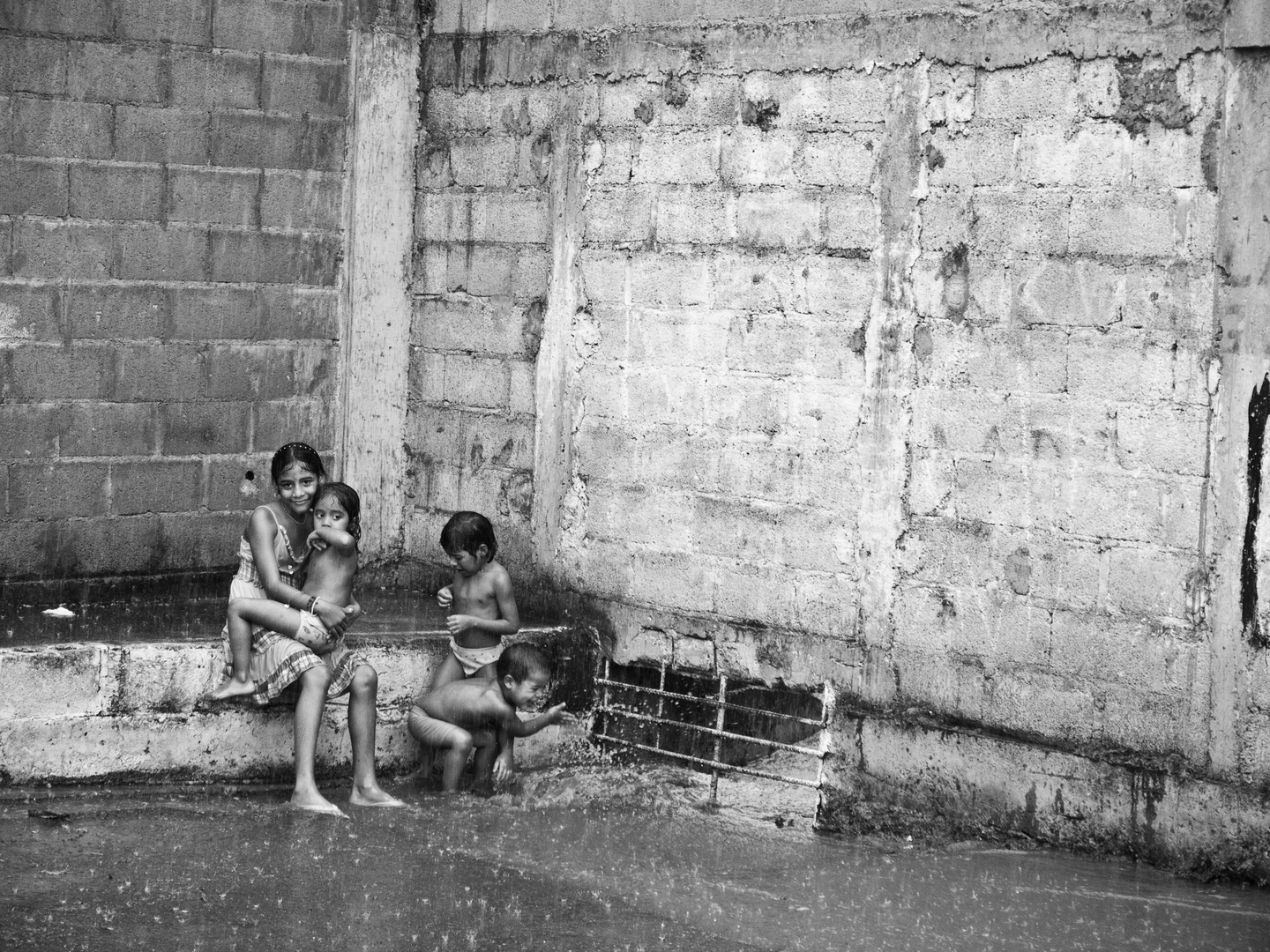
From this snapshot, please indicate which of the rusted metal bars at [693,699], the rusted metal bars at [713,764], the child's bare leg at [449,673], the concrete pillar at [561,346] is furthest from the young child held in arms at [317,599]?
the rusted metal bars at [713,764]

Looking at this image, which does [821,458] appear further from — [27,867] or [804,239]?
[27,867]

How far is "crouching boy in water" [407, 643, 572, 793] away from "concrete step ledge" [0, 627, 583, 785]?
0.27 meters

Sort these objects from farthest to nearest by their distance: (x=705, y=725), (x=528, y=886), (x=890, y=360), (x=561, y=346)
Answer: (x=561, y=346) < (x=705, y=725) < (x=890, y=360) < (x=528, y=886)

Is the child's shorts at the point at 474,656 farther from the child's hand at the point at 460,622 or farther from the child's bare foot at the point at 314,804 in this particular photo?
the child's bare foot at the point at 314,804

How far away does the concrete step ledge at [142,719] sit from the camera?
643 centimetres

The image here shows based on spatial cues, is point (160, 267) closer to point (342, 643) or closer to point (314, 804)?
point (342, 643)

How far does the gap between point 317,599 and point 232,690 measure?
1.65ft

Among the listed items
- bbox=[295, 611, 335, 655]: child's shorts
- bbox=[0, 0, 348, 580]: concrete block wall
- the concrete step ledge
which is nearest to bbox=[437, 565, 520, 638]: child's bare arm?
the concrete step ledge

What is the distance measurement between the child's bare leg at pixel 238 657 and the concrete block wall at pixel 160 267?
1.36 meters

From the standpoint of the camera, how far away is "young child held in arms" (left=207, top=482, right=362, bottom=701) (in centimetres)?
670

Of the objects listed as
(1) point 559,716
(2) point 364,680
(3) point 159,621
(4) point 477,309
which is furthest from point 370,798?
(4) point 477,309

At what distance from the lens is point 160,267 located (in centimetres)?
778

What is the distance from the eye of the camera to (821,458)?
6.82 m

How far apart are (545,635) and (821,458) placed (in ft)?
5.10
